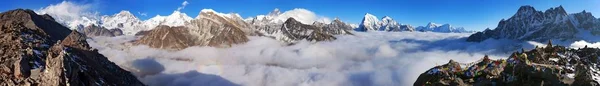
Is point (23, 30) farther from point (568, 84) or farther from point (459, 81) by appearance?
point (568, 84)

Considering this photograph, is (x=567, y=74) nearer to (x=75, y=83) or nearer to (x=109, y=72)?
(x=75, y=83)

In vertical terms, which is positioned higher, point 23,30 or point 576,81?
point 23,30

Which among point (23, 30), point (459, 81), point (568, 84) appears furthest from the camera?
point (23, 30)

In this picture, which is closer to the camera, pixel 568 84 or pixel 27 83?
pixel 568 84

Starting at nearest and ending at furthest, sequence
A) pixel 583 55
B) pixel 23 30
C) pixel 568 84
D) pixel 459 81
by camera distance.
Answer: pixel 568 84 < pixel 459 81 < pixel 583 55 < pixel 23 30

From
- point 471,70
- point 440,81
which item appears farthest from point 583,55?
point 440,81

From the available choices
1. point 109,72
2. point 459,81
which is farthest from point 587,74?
point 109,72
